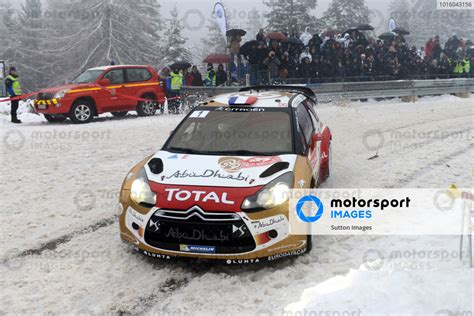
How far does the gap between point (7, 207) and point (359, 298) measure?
5.14m

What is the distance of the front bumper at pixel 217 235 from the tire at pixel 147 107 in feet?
40.2

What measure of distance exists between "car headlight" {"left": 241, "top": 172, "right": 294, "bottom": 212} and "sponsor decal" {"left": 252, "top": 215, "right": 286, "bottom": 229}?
11cm

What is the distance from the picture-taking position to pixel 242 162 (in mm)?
5137

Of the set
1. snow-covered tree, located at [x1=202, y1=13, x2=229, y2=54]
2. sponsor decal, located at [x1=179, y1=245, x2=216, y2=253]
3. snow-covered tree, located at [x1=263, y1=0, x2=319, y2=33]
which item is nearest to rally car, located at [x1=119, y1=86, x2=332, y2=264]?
sponsor decal, located at [x1=179, y1=245, x2=216, y2=253]

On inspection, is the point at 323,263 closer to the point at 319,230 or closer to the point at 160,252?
the point at 319,230

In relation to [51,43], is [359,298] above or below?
below

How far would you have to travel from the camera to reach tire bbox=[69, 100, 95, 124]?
1438 centimetres

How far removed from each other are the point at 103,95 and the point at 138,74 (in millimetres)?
1701

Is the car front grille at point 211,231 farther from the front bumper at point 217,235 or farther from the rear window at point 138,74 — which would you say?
the rear window at point 138,74

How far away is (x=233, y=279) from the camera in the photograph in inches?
176

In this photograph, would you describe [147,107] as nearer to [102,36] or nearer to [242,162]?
[242,162]

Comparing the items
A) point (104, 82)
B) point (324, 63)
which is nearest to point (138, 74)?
point (104, 82)

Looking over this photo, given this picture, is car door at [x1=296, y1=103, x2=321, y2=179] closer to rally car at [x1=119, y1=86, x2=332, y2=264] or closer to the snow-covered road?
rally car at [x1=119, y1=86, x2=332, y2=264]

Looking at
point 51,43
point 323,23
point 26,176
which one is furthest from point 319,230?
point 323,23
